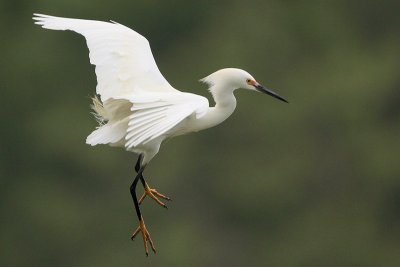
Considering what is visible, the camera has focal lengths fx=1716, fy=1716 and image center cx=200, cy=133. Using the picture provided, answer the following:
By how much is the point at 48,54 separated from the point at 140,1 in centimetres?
308

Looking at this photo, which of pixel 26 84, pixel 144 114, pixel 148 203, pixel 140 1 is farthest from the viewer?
pixel 140 1

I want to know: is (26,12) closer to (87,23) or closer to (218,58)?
(218,58)

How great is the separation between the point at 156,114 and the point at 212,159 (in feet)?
52.7

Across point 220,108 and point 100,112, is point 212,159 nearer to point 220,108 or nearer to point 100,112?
point 100,112

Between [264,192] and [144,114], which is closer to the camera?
[144,114]

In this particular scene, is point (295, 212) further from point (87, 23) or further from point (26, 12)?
point (87, 23)

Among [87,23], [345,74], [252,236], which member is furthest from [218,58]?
[87,23]

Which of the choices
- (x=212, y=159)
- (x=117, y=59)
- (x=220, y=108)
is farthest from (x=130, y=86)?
(x=212, y=159)

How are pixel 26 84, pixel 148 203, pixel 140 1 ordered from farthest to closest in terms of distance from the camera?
pixel 140 1
pixel 26 84
pixel 148 203

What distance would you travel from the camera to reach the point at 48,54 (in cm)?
2884

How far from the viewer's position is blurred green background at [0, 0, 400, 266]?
23.8 meters

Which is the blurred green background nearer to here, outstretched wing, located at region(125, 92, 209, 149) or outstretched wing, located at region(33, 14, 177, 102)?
outstretched wing, located at region(33, 14, 177, 102)

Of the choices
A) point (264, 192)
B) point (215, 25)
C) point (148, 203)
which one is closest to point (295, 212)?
point (264, 192)

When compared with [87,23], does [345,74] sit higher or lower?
lower
